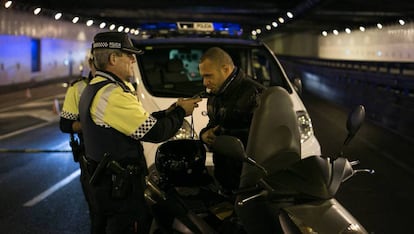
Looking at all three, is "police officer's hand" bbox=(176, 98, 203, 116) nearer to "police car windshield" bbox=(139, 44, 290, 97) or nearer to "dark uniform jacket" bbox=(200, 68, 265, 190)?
"dark uniform jacket" bbox=(200, 68, 265, 190)

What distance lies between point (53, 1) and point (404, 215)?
74.3 ft

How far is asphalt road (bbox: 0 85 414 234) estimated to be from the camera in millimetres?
6309

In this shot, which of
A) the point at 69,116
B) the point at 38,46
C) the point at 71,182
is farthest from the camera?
the point at 38,46

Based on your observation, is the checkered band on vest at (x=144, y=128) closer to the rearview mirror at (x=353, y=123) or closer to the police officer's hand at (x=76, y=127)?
the rearview mirror at (x=353, y=123)

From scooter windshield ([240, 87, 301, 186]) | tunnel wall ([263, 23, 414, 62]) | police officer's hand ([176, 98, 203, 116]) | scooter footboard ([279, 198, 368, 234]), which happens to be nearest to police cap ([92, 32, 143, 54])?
police officer's hand ([176, 98, 203, 116])

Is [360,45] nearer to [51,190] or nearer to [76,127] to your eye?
[51,190]

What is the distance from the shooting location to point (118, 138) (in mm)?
3588

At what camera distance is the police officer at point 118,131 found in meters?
3.49

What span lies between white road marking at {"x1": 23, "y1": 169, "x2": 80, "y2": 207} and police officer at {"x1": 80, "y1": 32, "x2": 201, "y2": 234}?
3660 mm

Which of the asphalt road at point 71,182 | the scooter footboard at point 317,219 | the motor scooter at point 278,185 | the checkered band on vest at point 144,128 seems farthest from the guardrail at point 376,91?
the scooter footboard at point 317,219

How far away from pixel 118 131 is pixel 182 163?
0.89 meters

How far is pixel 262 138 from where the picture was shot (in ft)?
10.6

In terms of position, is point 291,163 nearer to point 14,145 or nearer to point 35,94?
point 14,145

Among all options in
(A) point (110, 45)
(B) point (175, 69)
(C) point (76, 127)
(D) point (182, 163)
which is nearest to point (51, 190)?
(B) point (175, 69)
